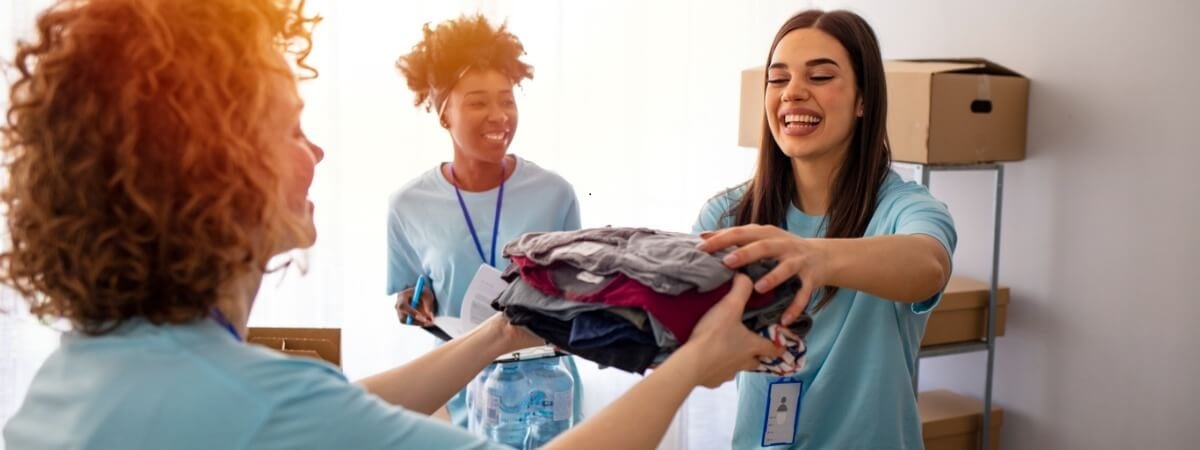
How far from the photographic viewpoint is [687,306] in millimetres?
1247

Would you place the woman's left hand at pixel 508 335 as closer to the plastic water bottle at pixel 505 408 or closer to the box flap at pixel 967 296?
the plastic water bottle at pixel 505 408

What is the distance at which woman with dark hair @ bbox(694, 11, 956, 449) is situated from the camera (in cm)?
148

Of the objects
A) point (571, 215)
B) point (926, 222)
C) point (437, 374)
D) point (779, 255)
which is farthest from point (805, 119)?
point (571, 215)

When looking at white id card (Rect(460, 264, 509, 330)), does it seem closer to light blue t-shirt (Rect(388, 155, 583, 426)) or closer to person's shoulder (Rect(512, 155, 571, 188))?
light blue t-shirt (Rect(388, 155, 583, 426))

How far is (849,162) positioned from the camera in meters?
1.92

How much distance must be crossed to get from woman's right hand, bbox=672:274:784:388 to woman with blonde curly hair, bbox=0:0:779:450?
1.01 feet

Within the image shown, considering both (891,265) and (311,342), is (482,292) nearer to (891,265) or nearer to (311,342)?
(311,342)

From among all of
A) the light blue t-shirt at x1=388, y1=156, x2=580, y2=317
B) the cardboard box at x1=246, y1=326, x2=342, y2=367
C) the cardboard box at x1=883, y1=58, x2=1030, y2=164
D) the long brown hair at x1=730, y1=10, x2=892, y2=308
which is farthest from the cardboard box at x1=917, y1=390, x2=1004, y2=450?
the cardboard box at x1=246, y1=326, x2=342, y2=367

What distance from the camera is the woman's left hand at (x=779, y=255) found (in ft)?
4.27

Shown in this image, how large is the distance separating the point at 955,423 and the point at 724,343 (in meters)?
2.18

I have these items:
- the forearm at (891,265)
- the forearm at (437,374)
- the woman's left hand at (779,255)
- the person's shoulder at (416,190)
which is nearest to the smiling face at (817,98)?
the forearm at (891,265)

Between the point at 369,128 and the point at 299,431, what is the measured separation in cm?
258

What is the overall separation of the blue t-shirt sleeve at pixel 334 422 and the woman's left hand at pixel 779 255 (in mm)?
441

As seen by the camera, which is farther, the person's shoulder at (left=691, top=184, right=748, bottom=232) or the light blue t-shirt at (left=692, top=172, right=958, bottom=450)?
the person's shoulder at (left=691, top=184, right=748, bottom=232)
